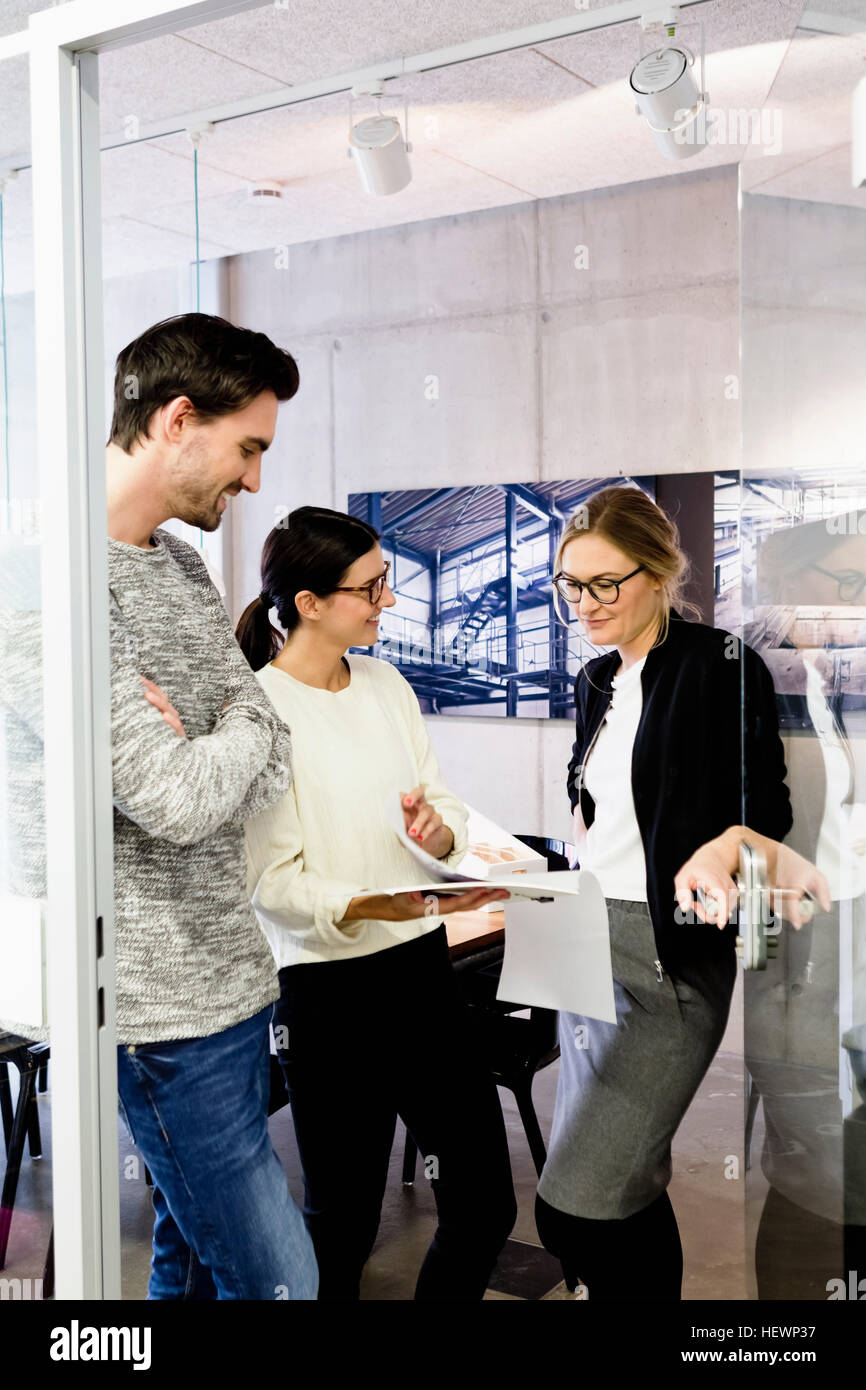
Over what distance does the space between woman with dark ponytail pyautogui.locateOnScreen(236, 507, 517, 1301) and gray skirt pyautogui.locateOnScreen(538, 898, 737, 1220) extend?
0.13m

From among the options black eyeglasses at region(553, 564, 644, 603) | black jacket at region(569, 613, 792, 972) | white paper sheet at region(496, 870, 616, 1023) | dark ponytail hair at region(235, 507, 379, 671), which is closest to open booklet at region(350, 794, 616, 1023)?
white paper sheet at region(496, 870, 616, 1023)

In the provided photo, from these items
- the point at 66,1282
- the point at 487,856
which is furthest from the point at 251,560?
the point at 66,1282

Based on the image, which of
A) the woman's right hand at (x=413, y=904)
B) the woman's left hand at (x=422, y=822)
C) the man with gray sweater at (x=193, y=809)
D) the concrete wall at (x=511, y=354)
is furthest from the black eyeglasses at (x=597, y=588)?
the concrete wall at (x=511, y=354)

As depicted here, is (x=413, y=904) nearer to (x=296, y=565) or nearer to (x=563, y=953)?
(x=563, y=953)

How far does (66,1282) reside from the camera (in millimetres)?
1482

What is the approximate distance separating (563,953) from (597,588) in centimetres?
64

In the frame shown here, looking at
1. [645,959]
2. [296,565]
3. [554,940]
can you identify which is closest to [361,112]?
[296,565]

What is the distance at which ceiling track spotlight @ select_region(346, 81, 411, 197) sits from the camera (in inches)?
119

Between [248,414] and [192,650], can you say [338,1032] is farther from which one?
[248,414]

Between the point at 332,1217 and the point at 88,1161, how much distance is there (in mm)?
550

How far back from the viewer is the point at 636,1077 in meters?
1.96

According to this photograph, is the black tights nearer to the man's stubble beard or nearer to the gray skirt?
the gray skirt

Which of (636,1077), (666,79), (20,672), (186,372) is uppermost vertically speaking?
(666,79)

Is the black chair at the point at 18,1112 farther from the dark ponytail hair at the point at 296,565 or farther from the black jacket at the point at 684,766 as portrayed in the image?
the black jacket at the point at 684,766
